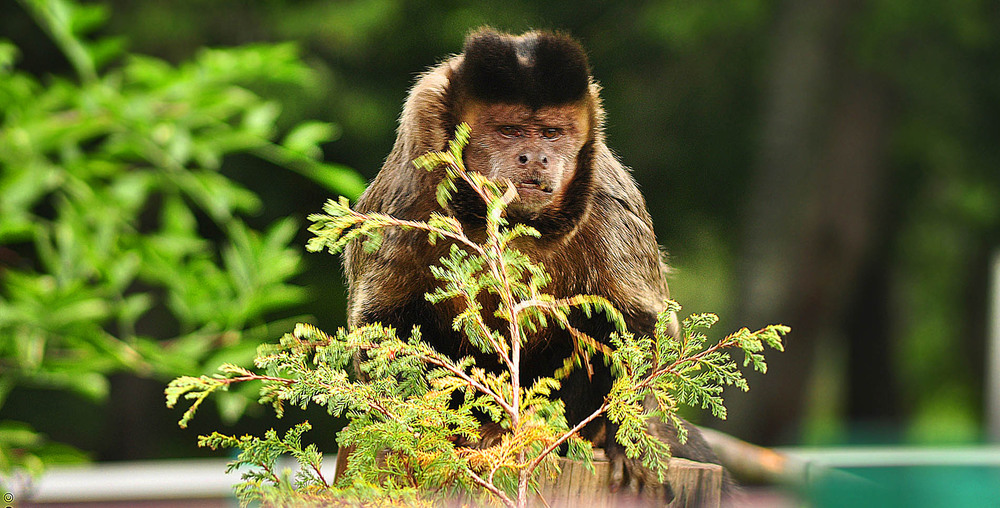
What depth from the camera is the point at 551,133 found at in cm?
212

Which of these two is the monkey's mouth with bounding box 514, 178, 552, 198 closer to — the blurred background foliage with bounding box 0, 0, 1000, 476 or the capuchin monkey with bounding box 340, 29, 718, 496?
the capuchin monkey with bounding box 340, 29, 718, 496

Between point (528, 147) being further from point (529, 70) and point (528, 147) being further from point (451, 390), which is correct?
point (451, 390)

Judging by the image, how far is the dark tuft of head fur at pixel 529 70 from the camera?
6.84 feet

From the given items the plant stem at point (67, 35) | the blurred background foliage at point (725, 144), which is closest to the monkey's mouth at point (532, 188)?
the plant stem at point (67, 35)

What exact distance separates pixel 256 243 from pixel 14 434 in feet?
2.57

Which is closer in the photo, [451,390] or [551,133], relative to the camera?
[451,390]

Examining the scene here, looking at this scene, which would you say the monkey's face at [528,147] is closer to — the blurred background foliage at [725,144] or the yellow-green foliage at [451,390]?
the yellow-green foliage at [451,390]

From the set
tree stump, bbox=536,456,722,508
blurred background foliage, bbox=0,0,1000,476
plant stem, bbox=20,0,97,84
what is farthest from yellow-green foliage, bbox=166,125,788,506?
blurred background foliage, bbox=0,0,1000,476

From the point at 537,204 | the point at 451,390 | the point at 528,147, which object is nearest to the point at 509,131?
the point at 528,147

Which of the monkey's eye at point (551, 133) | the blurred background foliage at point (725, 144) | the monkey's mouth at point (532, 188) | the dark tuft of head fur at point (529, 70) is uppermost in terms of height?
the blurred background foliage at point (725, 144)

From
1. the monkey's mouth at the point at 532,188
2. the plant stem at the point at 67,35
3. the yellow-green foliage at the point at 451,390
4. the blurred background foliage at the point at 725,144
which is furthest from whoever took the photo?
the blurred background foliage at the point at 725,144

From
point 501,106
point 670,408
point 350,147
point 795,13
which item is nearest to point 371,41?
point 350,147

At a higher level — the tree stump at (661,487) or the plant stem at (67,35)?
the plant stem at (67,35)

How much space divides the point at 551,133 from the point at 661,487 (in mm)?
768
